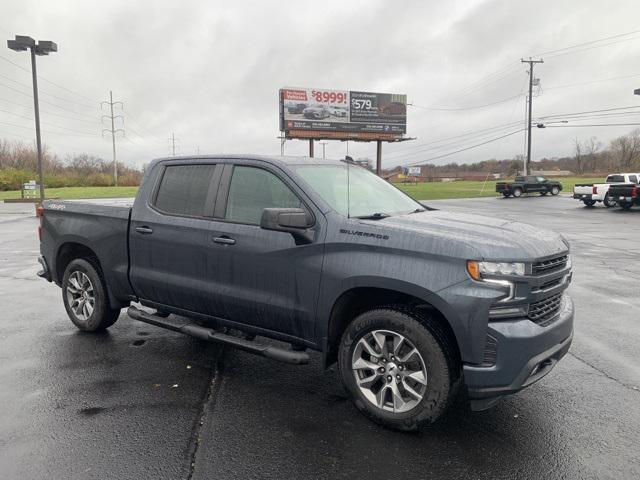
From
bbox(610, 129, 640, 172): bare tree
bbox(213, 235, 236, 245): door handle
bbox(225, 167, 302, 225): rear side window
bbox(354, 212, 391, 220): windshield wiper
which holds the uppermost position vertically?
bbox(610, 129, 640, 172): bare tree

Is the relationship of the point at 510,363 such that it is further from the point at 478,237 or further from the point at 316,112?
the point at 316,112

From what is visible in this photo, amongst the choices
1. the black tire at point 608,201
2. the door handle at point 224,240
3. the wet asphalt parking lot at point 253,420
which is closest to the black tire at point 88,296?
the wet asphalt parking lot at point 253,420

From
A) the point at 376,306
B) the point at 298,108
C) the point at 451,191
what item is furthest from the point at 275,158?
the point at 298,108

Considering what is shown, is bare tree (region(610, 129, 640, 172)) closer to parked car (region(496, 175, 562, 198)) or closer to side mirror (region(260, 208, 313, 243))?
parked car (region(496, 175, 562, 198))

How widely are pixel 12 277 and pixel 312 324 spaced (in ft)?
24.4

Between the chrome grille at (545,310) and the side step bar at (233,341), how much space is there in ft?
5.28

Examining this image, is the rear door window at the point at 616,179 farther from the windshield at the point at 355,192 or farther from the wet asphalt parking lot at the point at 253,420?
the windshield at the point at 355,192

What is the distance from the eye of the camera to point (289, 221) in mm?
3363

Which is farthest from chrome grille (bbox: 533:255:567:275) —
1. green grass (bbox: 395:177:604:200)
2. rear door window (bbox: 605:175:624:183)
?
rear door window (bbox: 605:175:624:183)

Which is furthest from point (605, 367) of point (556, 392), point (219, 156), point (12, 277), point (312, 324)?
point (12, 277)

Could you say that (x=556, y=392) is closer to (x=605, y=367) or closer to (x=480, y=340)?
(x=605, y=367)

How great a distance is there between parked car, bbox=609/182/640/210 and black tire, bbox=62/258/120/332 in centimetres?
2651

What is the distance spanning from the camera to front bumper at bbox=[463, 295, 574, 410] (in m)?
2.91

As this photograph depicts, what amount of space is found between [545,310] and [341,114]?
218ft
